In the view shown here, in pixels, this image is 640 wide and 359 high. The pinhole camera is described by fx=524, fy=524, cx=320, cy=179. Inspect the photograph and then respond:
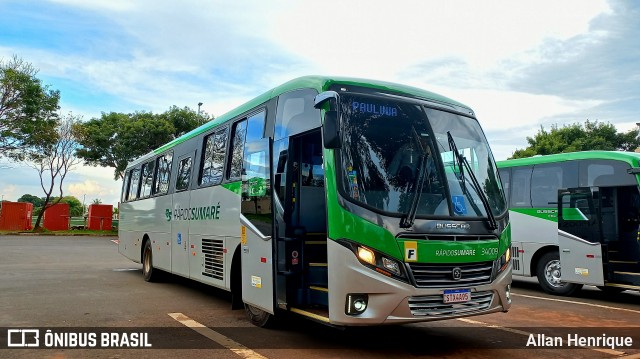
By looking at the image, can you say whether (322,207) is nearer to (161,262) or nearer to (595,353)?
(595,353)

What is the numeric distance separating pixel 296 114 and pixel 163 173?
630 centimetres

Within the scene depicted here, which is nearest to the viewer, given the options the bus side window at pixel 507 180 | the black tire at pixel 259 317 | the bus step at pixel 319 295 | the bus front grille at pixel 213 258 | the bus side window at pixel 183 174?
the bus step at pixel 319 295

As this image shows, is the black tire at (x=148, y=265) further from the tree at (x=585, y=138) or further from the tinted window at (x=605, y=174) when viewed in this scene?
the tree at (x=585, y=138)

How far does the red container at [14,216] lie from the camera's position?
34.0 metres

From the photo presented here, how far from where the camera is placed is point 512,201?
13.1m

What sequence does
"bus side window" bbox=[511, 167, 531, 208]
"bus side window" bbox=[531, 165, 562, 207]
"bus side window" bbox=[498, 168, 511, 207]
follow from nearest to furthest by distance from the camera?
"bus side window" bbox=[531, 165, 562, 207], "bus side window" bbox=[511, 167, 531, 208], "bus side window" bbox=[498, 168, 511, 207]

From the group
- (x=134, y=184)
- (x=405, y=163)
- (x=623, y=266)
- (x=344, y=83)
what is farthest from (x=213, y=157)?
(x=623, y=266)

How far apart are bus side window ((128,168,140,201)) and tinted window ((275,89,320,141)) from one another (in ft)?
28.0

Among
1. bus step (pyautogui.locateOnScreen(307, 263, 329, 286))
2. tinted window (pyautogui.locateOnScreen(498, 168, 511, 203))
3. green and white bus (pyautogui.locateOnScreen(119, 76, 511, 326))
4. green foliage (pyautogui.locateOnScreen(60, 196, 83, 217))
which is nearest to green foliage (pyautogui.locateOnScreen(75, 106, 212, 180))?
tinted window (pyautogui.locateOnScreen(498, 168, 511, 203))

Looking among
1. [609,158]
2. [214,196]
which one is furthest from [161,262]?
[609,158]

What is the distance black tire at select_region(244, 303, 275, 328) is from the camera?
279 inches

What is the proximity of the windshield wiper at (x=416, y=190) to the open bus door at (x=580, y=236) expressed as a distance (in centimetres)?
661

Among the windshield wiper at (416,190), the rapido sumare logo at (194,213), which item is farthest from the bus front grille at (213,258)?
the windshield wiper at (416,190)

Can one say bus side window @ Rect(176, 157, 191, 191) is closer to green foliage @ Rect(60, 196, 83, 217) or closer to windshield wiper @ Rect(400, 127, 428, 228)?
windshield wiper @ Rect(400, 127, 428, 228)
